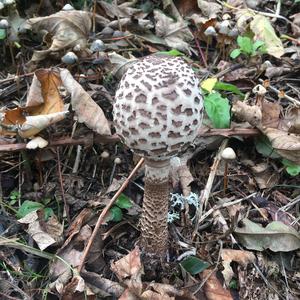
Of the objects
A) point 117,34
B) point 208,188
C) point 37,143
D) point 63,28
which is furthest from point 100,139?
point 117,34

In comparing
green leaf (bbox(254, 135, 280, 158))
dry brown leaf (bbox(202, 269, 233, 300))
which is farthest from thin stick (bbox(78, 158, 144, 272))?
green leaf (bbox(254, 135, 280, 158))

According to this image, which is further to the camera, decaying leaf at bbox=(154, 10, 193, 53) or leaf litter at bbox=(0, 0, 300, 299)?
decaying leaf at bbox=(154, 10, 193, 53)

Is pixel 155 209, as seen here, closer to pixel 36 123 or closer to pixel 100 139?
pixel 100 139

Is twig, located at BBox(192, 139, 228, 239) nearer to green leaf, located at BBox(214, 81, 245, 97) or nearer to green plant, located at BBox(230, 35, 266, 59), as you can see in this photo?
green leaf, located at BBox(214, 81, 245, 97)

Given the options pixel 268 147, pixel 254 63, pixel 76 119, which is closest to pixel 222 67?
pixel 254 63

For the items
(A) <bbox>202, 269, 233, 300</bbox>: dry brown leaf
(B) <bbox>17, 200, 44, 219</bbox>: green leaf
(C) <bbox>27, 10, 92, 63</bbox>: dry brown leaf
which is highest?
(C) <bbox>27, 10, 92, 63</bbox>: dry brown leaf
